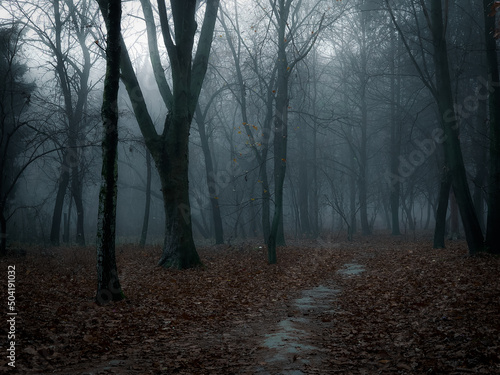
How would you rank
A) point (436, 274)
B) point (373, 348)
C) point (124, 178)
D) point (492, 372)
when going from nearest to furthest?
point (492, 372) < point (373, 348) < point (436, 274) < point (124, 178)

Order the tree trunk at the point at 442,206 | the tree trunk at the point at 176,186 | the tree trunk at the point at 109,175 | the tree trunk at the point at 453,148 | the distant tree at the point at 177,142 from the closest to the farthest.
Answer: the tree trunk at the point at 109,175, the tree trunk at the point at 453,148, the distant tree at the point at 177,142, the tree trunk at the point at 176,186, the tree trunk at the point at 442,206

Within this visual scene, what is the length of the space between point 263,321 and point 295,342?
1492 mm

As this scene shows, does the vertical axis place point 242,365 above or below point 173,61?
below

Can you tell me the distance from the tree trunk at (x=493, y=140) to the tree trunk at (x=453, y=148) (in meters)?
0.31

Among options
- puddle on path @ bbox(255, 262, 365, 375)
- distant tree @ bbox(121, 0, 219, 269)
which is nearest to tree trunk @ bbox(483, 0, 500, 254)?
puddle on path @ bbox(255, 262, 365, 375)

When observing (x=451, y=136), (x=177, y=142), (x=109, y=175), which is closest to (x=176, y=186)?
(x=177, y=142)

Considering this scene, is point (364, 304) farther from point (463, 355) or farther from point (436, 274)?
point (463, 355)

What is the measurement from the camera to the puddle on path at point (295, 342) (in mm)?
4727

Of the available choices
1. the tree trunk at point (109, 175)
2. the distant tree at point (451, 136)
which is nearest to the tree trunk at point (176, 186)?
the tree trunk at point (109, 175)

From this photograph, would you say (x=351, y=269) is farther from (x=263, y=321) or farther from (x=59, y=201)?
(x=59, y=201)

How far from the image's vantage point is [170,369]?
4734 mm

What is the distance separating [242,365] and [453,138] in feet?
31.4

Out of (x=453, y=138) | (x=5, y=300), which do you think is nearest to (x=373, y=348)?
(x=5, y=300)

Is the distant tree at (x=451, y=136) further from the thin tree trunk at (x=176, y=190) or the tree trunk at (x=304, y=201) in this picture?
the tree trunk at (x=304, y=201)
